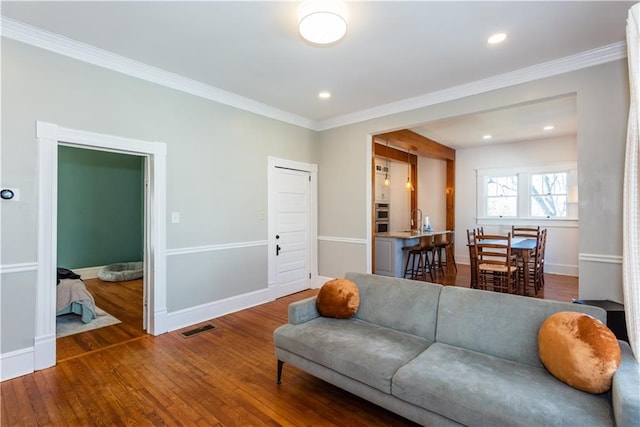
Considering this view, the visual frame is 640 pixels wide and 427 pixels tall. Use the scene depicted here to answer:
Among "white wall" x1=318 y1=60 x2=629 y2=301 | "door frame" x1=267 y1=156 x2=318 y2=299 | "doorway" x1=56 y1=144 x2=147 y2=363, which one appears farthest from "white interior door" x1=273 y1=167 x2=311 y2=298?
"white wall" x1=318 y1=60 x2=629 y2=301

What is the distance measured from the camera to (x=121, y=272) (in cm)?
602

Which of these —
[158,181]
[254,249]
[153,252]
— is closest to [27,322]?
[153,252]

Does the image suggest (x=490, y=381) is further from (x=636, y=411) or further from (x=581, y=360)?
(x=636, y=411)

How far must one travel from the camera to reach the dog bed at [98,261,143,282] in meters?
5.94

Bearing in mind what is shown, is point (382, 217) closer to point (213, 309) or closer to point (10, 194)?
point (213, 309)

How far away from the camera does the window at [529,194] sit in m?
6.53

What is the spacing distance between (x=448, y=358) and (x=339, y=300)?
96cm

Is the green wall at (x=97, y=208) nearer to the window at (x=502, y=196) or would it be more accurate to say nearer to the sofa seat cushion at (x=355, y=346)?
the sofa seat cushion at (x=355, y=346)

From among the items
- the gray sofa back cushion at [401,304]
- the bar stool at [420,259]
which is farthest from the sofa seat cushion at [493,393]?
the bar stool at [420,259]

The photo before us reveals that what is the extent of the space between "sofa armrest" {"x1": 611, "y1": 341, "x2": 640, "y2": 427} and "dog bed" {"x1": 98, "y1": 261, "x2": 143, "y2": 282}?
6.79 meters

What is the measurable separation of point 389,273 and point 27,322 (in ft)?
16.2

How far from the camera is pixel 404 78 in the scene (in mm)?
3727

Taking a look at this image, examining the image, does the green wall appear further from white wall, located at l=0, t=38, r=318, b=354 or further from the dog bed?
white wall, located at l=0, t=38, r=318, b=354

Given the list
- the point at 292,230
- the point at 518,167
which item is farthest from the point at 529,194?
the point at 292,230
